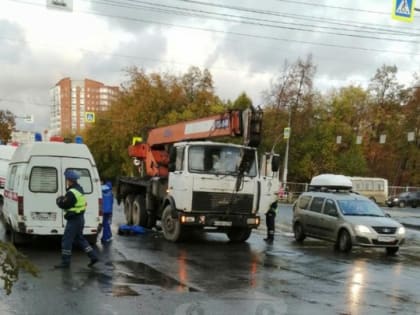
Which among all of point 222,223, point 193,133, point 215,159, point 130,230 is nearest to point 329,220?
point 222,223

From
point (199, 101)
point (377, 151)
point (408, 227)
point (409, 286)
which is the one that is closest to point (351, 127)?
point (377, 151)

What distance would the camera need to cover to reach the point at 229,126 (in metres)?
15.3

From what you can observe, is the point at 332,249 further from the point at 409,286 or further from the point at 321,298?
the point at 321,298

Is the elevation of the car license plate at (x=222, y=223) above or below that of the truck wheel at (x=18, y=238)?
above

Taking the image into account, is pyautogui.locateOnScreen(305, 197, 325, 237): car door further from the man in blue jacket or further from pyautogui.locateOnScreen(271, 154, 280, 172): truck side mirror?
the man in blue jacket

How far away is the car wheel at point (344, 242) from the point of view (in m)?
15.2

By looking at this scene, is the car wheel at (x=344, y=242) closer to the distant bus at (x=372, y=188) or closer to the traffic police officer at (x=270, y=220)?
the traffic police officer at (x=270, y=220)

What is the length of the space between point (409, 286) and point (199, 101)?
48035 mm

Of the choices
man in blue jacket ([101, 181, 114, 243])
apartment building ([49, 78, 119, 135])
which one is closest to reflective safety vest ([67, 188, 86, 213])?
man in blue jacket ([101, 181, 114, 243])

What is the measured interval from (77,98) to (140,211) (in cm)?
3801

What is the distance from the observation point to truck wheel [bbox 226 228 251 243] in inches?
645

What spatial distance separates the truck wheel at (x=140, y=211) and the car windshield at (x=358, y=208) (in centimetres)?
634

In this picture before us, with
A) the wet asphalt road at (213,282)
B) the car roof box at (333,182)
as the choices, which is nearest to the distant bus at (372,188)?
the car roof box at (333,182)

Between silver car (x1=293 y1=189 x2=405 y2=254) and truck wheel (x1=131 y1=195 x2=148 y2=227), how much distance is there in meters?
4.86
